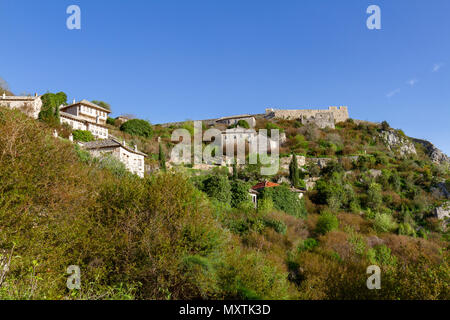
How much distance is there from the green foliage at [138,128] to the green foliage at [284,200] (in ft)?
81.4

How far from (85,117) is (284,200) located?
1199 inches

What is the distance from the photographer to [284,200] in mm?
27906

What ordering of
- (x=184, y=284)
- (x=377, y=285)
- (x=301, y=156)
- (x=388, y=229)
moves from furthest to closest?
(x=301, y=156), (x=388, y=229), (x=377, y=285), (x=184, y=284)

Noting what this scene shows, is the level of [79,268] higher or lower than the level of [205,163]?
lower

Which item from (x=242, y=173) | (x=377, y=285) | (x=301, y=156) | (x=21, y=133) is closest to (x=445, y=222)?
(x=301, y=156)

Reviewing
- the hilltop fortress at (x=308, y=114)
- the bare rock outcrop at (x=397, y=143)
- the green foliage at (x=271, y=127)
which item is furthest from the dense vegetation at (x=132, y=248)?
the hilltop fortress at (x=308, y=114)

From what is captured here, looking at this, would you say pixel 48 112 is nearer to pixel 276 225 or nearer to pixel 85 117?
pixel 85 117

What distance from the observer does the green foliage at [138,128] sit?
44.1m

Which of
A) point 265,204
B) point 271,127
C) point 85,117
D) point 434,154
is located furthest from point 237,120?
point 434,154

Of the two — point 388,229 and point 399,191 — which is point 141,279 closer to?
point 388,229

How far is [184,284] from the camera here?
9992mm

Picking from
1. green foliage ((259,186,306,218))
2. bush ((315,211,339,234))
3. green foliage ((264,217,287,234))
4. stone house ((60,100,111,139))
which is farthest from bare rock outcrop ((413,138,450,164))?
stone house ((60,100,111,139))
